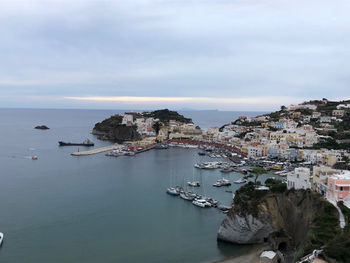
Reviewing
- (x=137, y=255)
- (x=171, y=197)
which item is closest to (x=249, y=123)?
(x=171, y=197)

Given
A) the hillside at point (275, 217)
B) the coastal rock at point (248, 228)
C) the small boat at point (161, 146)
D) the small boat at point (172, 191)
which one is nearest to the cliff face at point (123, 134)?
the small boat at point (161, 146)

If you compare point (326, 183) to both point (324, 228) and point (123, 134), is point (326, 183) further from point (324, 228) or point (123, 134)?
point (123, 134)

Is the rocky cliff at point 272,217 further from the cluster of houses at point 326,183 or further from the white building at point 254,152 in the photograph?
the white building at point 254,152

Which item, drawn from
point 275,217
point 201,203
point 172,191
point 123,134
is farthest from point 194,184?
point 123,134

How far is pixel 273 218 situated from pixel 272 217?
0.05 metres

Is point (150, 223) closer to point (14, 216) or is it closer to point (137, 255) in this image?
point (137, 255)

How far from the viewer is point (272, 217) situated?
498 inches

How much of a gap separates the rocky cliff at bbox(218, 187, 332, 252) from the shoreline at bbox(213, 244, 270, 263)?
297 millimetres

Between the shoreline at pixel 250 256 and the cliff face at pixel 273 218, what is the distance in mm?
311

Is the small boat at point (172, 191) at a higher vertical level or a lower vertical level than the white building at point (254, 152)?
lower

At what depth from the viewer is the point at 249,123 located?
5600 centimetres

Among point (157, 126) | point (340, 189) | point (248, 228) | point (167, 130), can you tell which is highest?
point (340, 189)

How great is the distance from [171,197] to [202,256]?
7.71 meters

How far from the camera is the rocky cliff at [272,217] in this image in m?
12.3
